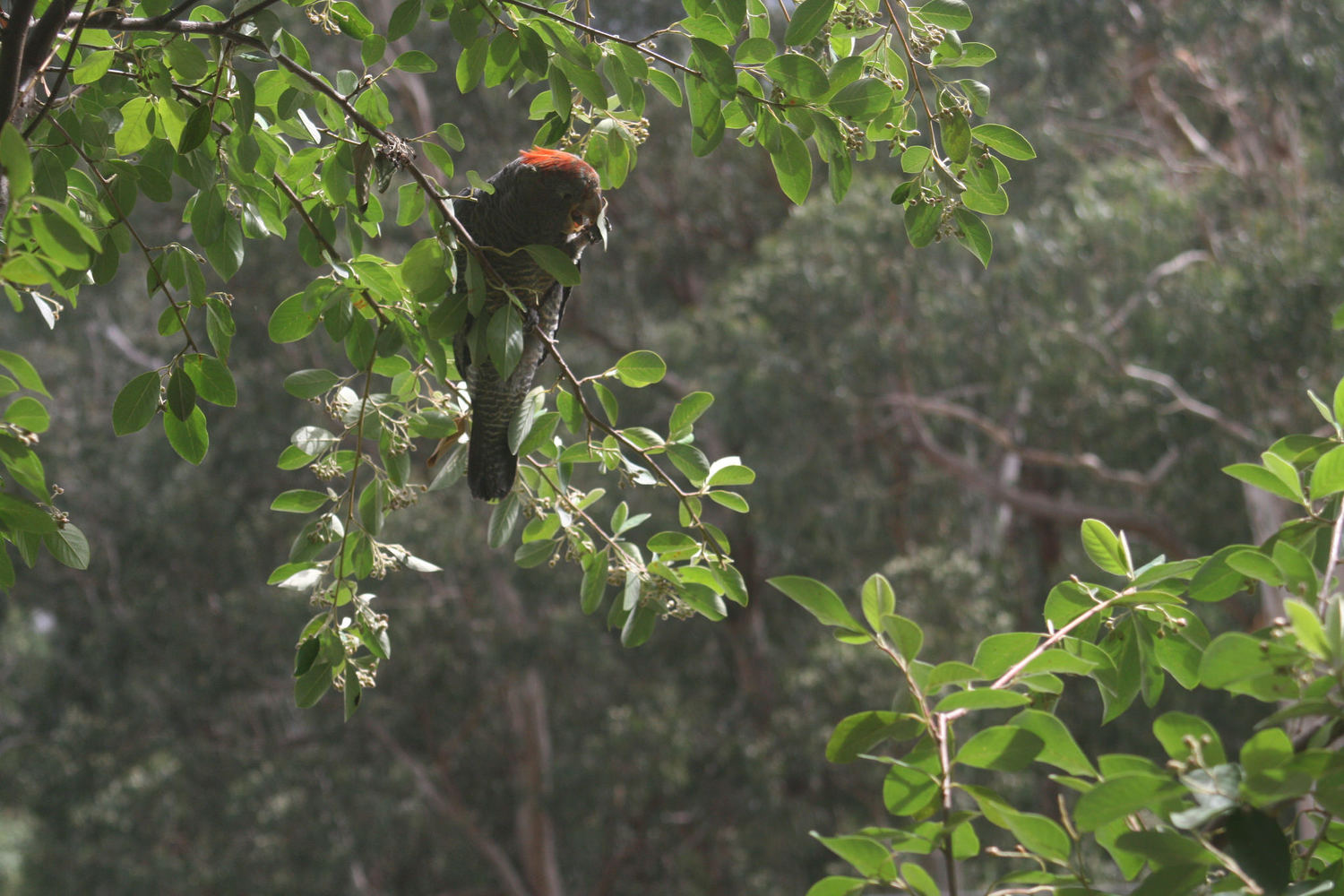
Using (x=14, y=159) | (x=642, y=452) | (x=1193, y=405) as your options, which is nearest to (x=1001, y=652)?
(x=642, y=452)

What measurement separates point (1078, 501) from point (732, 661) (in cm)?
217

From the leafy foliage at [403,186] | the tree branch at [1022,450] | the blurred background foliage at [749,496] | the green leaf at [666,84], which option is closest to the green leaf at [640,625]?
the leafy foliage at [403,186]

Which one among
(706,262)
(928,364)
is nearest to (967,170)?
(928,364)

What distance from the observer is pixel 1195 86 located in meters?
6.79

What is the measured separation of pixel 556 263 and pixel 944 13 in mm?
403

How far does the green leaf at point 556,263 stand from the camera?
962 millimetres

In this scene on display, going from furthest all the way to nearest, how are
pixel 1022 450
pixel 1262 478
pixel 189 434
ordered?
pixel 1022 450 < pixel 189 434 < pixel 1262 478

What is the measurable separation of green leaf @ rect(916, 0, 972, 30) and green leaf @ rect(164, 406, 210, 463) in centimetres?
72

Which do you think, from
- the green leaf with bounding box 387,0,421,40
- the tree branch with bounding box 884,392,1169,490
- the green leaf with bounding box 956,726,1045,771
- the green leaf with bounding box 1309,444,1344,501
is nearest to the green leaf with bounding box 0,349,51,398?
the green leaf with bounding box 387,0,421,40

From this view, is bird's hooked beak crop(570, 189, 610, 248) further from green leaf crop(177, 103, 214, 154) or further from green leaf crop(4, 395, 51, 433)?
green leaf crop(4, 395, 51, 433)

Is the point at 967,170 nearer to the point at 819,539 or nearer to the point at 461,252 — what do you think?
the point at 461,252

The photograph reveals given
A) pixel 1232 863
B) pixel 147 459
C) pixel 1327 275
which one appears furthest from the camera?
pixel 147 459

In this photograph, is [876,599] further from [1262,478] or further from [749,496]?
[749,496]

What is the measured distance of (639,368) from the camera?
1.12 metres
